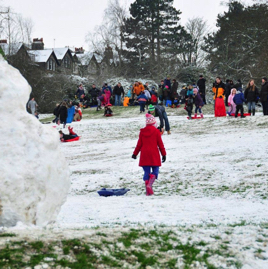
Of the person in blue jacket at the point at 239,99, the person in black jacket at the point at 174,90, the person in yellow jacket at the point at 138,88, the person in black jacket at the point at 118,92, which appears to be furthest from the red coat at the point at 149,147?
the person in black jacket at the point at 118,92

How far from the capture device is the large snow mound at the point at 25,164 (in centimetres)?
562

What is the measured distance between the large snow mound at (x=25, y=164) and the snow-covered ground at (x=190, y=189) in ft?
1.06

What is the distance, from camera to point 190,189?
10.0 metres

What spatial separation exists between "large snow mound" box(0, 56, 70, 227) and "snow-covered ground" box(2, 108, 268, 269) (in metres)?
0.32

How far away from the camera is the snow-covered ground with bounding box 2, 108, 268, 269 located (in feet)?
18.0

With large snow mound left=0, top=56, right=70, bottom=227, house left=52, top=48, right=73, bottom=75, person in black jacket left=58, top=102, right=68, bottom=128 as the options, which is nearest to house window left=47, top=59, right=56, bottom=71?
house left=52, top=48, right=73, bottom=75

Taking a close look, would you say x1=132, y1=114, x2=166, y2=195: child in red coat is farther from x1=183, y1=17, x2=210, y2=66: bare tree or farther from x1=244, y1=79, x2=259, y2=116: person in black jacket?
x1=183, y1=17, x2=210, y2=66: bare tree

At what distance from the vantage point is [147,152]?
31.3 feet

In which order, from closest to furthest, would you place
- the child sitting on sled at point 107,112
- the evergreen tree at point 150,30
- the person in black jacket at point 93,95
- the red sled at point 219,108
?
the red sled at point 219,108
the child sitting on sled at point 107,112
the person in black jacket at point 93,95
the evergreen tree at point 150,30

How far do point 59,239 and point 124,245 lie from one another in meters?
0.71

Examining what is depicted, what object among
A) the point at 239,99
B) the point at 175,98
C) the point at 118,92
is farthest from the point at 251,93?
the point at 118,92

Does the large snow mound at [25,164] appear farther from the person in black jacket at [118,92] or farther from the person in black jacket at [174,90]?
the person in black jacket at [118,92]

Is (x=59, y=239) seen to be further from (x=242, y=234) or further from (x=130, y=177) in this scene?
(x=130, y=177)

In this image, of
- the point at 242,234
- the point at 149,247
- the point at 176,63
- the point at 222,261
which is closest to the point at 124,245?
the point at 149,247
